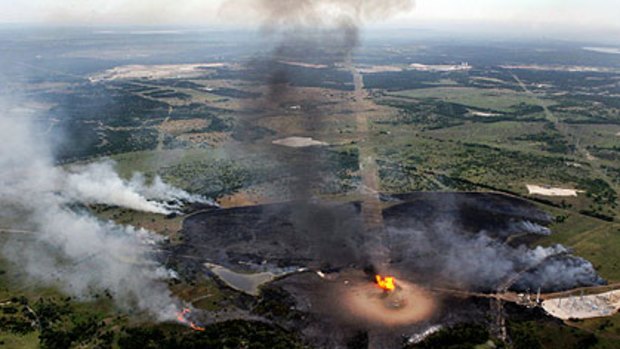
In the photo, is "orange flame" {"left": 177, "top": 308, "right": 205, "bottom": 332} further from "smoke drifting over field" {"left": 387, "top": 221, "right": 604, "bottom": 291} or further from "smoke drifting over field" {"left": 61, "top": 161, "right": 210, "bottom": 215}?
"smoke drifting over field" {"left": 61, "top": 161, "right": 210, "bottom": 215}

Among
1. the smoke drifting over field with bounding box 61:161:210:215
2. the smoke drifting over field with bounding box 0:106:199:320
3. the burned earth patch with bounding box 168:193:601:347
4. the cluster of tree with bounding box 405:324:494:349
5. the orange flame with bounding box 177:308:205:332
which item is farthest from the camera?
the smoke drifting over field with bounding box 61:161:210:215

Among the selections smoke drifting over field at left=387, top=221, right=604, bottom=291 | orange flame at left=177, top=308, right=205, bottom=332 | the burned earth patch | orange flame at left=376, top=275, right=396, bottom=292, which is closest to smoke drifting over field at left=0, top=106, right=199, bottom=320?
orange flame at left=177, top=308, right=205, bottom=332

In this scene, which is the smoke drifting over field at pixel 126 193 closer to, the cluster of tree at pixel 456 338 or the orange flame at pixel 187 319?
the orange flame at pixel 187 319

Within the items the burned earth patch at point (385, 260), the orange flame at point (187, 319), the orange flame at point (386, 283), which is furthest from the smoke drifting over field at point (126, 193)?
the orange flame at point (386, 283)

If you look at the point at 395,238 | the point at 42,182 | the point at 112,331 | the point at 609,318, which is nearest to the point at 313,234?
the point at 395,238

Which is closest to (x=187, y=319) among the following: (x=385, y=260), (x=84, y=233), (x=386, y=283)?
(x=386, y=283)

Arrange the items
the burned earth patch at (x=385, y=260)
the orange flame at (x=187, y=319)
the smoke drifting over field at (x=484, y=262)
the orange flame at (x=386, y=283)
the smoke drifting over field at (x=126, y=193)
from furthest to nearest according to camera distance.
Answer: the smoke drifting over field at (x=126, y=193)
the smoke drifting over field at (x=484, y=262)
the orange flame at (x=386, y=283)
the burned earth patch at (x=385, y=260)
the orange flame at (x=187, y=319)
